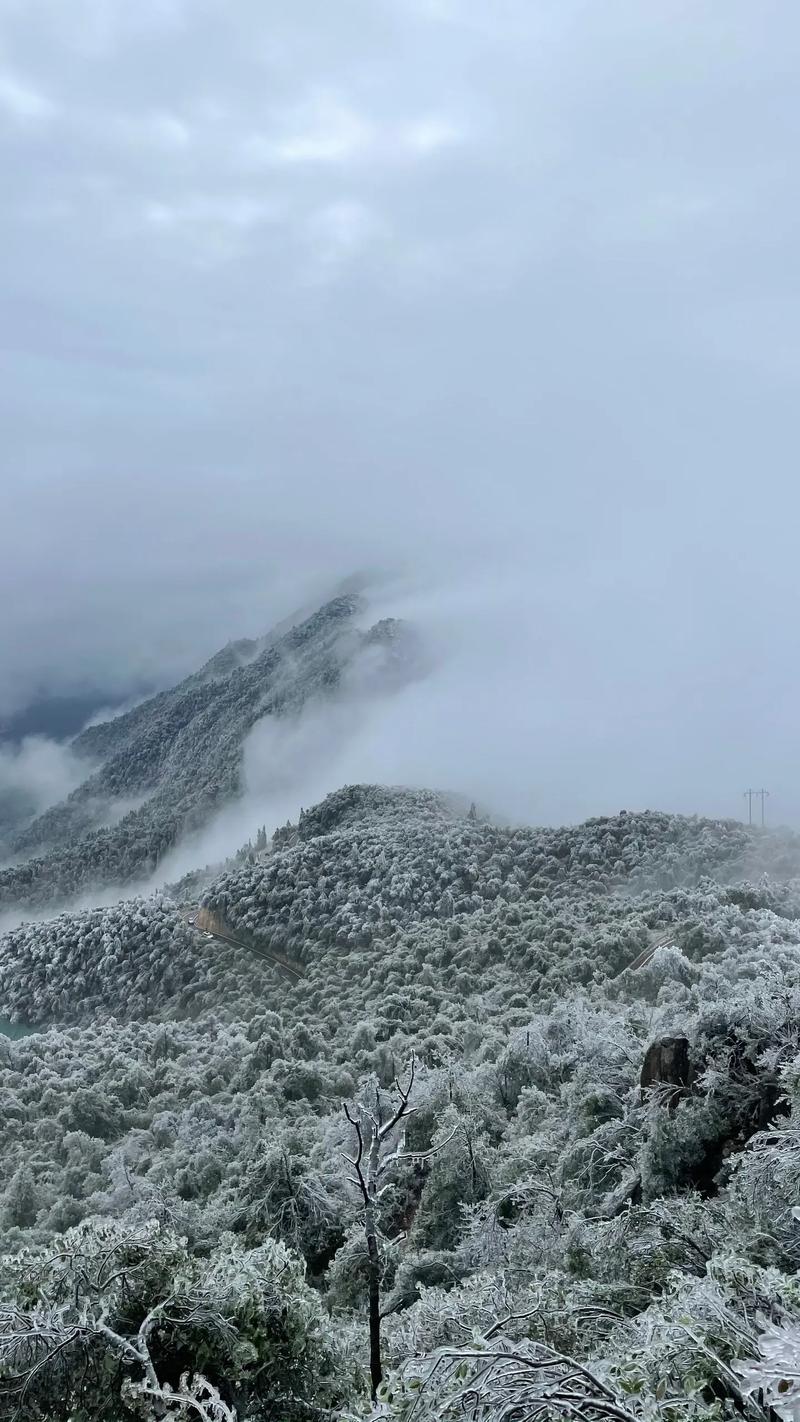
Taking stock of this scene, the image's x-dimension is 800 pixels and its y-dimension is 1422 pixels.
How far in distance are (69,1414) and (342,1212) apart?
1398cm

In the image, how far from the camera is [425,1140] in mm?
25594

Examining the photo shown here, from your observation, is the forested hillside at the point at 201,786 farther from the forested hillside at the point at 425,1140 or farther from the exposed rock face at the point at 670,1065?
the exposed rock face at the point at 670,1065

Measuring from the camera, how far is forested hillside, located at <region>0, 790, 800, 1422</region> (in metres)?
8.35

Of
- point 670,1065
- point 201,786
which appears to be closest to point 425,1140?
point 670,1065

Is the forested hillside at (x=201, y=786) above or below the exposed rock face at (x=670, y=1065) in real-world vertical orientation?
above

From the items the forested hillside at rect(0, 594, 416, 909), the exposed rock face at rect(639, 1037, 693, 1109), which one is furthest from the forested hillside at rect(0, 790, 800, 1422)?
the forested hillside at rect(0, 594, 416, 909)

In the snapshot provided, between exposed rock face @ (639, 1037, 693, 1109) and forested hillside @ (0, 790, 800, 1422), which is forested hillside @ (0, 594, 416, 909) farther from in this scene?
exposed rock face @ (639, 1037, 693, 1109)

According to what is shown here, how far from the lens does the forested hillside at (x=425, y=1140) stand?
835cm

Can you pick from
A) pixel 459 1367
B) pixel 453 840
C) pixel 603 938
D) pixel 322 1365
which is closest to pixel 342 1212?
pixel 322 1365

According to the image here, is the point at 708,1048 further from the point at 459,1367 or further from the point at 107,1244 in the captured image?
the point at 459,1367

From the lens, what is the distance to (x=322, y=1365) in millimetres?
10930

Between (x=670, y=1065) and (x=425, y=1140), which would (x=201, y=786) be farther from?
(x=670, y=1065)

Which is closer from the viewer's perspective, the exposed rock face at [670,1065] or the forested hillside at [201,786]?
the exposed rock face at [670,1065]

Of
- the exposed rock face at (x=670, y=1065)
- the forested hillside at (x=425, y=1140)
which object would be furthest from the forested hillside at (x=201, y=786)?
the exposed rock face at (x=670, y=1065)
